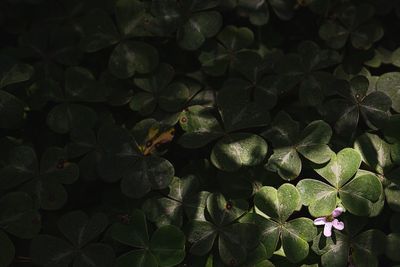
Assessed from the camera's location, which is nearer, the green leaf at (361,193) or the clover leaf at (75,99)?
the green leaf at (361,193)

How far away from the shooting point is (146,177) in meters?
2.11

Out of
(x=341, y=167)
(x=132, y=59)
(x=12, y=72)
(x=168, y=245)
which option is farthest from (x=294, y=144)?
(x=12, y=72)

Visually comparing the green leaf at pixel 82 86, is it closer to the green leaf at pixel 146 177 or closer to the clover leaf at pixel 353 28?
the green leaf at pixel 146 177

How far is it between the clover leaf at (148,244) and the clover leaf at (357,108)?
0.82m

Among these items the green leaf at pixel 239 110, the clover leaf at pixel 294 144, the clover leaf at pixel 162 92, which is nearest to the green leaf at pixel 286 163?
the clover leaf at pixel 294 144

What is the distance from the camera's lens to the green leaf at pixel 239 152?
2.11 meters

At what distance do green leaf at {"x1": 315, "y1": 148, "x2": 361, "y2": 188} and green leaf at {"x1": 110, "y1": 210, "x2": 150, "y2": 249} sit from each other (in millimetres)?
710

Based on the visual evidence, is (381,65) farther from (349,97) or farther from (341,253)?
(341,253)

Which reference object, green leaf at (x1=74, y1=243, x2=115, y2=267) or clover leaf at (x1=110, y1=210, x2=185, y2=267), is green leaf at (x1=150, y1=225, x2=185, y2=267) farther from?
green leaf at (x1=74, y1=243, x2=115, y2=267)

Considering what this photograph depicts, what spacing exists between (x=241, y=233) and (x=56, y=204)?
2.43 feet

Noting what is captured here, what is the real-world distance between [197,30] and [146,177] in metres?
0.79

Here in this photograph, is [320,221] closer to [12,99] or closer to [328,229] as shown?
[328,229]

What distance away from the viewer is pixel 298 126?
2184 millimetres

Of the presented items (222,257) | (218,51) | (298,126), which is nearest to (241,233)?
(222,257)
